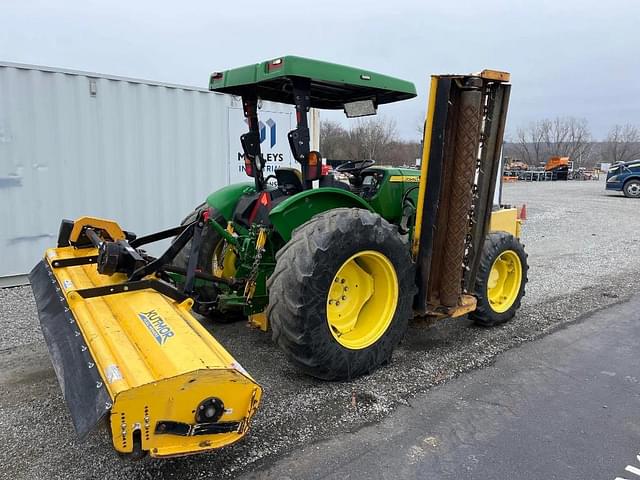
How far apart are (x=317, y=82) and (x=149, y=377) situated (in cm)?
240

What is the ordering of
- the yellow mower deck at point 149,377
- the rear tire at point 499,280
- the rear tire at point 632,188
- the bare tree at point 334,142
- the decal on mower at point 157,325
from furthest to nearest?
the bare tree at point 334,142
the rear tire at point 632,188
the rear tire at point 499,280
the decal on mower at point 157,325
the yellow mower deck at point 149,377

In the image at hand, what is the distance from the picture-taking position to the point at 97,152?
6867mm

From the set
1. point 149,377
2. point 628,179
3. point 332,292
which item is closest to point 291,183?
point 332,292

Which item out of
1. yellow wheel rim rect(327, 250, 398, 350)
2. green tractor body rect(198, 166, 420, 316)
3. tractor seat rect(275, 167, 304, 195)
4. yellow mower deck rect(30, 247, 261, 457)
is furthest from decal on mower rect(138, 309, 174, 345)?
tractor seat rect(275, 167, 304, 195)

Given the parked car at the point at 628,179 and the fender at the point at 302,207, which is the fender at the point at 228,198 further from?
the parked car at the point at 628,179

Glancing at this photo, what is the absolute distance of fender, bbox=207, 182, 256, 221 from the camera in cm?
442

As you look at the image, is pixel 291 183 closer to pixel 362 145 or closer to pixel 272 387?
pixel 272 387

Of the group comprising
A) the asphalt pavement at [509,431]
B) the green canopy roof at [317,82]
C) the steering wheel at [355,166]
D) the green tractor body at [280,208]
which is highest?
the green canopy roof at [317,82]

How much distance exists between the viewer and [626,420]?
324cm

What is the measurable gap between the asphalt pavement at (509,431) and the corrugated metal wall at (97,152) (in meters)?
5.29

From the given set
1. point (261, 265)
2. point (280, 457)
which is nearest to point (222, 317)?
point (261, 265)

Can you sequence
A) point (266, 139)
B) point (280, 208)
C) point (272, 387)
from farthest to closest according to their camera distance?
point (266, 139)
point (272, 387)
point (280, 208)

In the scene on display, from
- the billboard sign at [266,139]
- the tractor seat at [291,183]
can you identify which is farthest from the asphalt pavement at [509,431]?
the billboard sign at [266,139]

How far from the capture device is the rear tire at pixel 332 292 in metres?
3.19
